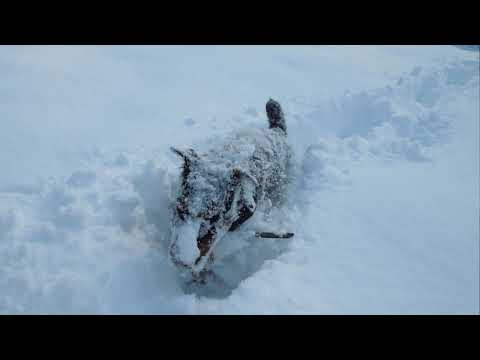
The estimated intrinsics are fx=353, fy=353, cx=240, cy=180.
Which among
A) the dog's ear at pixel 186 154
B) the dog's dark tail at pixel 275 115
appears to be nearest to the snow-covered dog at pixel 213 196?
the dog's ear at pixel 186 154

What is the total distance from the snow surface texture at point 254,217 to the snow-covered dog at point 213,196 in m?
0.24

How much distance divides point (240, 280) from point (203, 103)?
2.80m

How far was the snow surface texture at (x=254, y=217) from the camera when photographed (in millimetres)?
2107

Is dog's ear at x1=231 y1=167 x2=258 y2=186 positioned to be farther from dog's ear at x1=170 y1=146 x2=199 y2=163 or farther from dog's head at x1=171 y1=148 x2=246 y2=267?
dog's ear at x1=170 y1=146 x2=199 y2=163

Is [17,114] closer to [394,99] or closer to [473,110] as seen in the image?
[394,99]

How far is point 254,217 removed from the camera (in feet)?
8.23

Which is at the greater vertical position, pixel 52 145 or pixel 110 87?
pixel 110 87

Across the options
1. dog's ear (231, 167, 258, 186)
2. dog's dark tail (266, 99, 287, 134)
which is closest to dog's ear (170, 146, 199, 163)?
dog's ear (231, 167, 258, 186)

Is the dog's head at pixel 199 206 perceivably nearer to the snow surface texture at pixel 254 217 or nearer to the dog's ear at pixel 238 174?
the dog's ear at pixel 238 174

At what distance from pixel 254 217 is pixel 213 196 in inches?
17.3

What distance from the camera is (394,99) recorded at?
4.50 meters

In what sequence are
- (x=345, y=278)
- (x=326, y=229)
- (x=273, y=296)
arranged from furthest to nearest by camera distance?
(x=326, y=229) < (x=345, y=278) < (x=273, y=296)

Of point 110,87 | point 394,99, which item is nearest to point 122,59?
point 110,87
